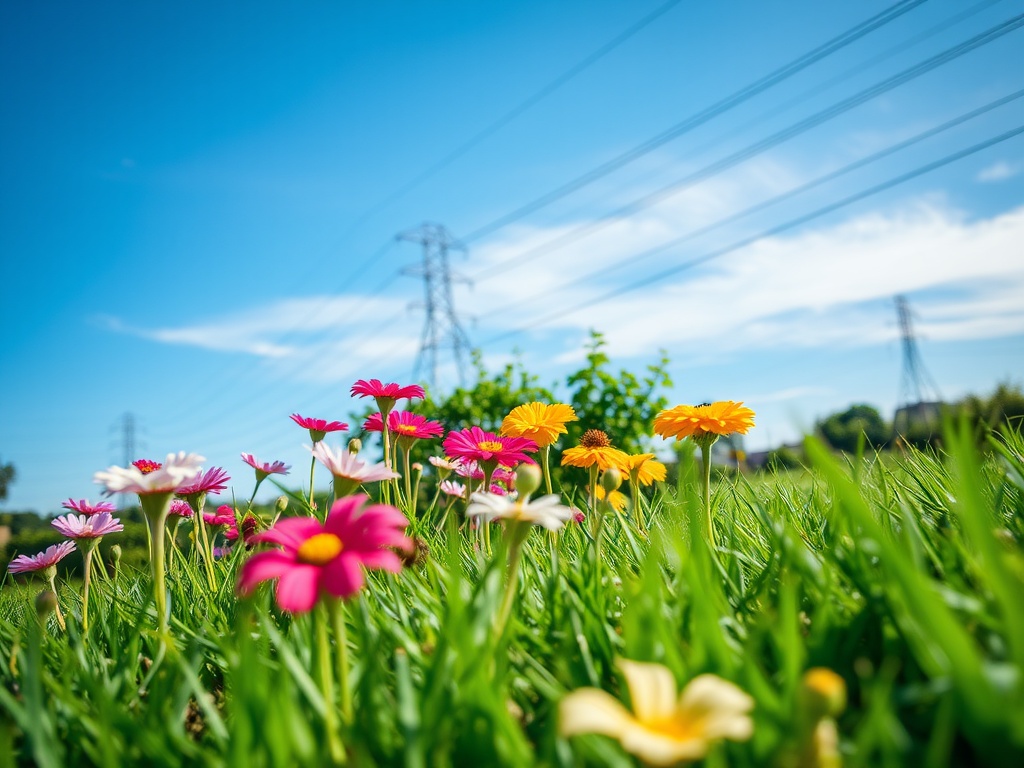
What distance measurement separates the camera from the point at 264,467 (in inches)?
85.2

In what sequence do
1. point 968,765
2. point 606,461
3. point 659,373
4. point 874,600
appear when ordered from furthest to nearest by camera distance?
1. point 659,373
2. point 606,461
3. point 874,600
4. point 968,765

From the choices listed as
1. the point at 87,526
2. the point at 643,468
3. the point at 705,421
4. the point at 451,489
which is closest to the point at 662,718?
the point at 705,421

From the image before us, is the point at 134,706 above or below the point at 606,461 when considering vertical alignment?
below

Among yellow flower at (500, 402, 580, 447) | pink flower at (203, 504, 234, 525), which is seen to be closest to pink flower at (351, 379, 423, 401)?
yellow flower at (500, 402, 580, 447)

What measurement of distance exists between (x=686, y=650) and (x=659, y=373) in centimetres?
550

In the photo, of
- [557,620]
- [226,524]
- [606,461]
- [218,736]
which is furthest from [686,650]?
[226,524]

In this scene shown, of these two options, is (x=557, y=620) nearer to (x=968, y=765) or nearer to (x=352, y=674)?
(x=352, y=674)

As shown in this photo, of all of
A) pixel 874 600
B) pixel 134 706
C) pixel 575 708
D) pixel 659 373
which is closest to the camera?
pixel 575 708

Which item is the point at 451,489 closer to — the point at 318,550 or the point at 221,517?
the point at 221,517

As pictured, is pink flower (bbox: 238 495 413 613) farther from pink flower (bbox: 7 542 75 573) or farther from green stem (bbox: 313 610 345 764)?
pink flower (bbox: 7 542 75 573)

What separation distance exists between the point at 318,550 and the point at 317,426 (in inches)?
46.7

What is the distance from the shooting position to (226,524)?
103 inches

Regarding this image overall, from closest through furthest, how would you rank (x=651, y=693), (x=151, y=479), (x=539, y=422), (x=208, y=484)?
1. (x=651, y=693)
2. (x=151, y=479)
3. (x=208, y=484)
4. (x=539, y=422)

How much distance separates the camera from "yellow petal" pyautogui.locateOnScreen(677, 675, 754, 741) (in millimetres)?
599
